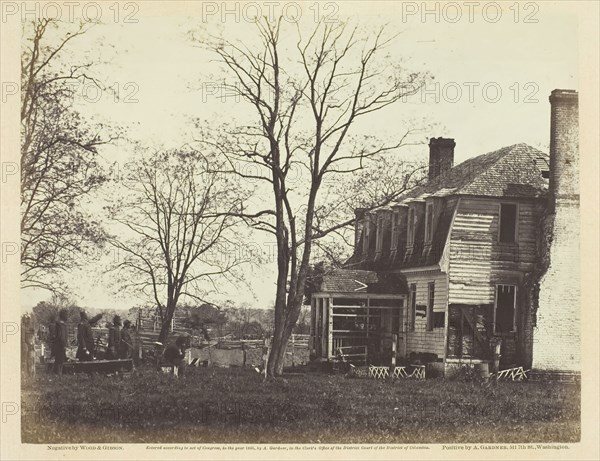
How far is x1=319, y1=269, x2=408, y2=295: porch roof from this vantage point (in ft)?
86.2

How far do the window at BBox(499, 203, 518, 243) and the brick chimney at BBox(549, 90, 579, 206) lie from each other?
3.25 feet

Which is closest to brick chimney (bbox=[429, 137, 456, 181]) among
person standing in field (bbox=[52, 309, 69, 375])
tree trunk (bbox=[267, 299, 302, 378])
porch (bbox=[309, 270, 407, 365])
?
porch (bbox=[309, 270, 407, 365])

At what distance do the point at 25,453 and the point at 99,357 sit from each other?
263cm

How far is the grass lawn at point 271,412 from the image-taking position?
21578mm

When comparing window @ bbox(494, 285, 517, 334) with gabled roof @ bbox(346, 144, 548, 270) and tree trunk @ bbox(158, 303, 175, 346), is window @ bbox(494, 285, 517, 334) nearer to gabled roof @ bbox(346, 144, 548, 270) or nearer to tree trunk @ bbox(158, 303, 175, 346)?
gabled roof @ bbox(346, 144, 548, 270)

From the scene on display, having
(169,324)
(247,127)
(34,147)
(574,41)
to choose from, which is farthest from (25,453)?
(574,41)

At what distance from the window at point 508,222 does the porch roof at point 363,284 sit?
113 inches

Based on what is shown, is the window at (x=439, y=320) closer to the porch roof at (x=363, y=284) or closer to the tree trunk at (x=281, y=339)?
the porch roof at (x=363, y=284)

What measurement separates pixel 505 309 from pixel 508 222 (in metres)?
1.95

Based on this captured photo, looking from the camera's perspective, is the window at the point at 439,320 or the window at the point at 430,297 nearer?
the window at the point at 439,320

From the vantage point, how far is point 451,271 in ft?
82.2

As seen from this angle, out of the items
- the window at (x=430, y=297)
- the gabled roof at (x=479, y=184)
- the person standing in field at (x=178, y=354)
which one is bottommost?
the person standing in field at (x=178, y=354)

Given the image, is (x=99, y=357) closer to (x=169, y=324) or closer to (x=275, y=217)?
(x=169, y=324)

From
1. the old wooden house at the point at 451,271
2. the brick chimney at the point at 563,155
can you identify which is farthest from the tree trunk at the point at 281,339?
the brick chimney at the point at 563,155
